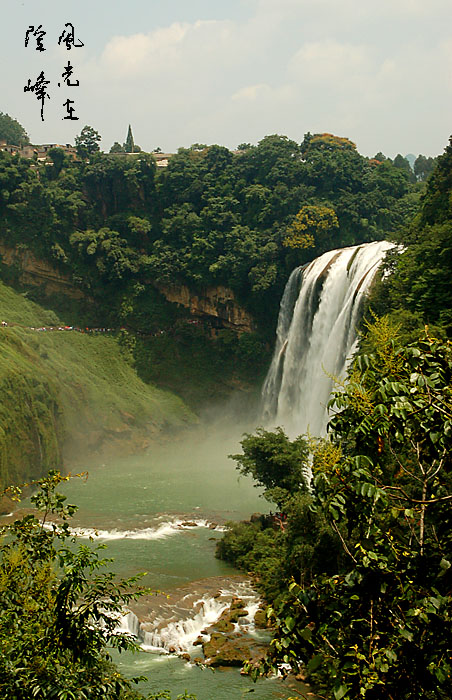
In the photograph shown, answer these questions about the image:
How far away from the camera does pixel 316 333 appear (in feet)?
93.0

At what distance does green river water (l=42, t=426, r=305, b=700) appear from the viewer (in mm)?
12344

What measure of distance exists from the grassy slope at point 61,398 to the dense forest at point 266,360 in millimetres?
1817

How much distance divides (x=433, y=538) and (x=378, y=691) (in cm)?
110

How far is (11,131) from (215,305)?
45.7 metres

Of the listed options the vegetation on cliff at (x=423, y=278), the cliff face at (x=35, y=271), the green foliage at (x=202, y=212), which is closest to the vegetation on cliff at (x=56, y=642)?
the vegetation on cliff at (x=423, y=278)

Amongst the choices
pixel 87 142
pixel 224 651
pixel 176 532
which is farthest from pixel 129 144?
pixel 224 651

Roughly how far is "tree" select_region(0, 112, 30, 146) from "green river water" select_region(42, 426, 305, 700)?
4827 centimetres

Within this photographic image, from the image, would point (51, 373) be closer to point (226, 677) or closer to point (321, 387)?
point (321, 387)

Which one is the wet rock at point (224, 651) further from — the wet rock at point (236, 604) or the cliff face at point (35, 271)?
the cliff face at point (35, 271)

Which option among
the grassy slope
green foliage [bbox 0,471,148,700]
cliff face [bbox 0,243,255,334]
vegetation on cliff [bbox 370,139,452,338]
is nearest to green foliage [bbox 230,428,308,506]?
vegetation on cliff [bbox 370,139,452,338]

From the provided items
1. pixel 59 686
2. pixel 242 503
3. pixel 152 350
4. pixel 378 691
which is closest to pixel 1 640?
pixel 59 686

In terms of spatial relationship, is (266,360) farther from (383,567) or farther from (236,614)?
(383,567)

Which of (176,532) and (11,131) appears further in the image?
(11,131)

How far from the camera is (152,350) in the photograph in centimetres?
4025
